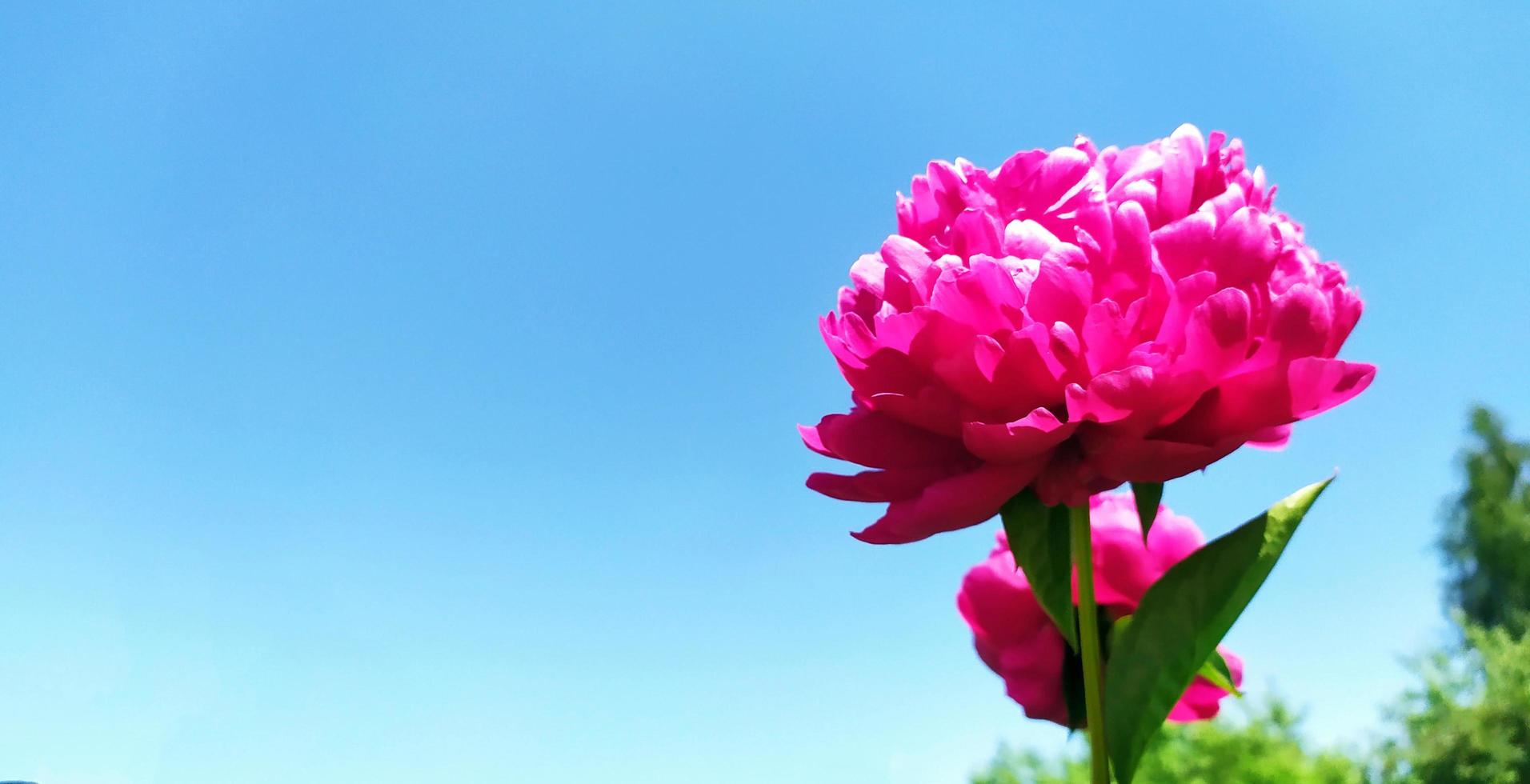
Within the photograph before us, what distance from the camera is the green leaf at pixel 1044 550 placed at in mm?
1041

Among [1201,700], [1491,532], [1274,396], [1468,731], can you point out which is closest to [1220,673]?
[1201,700]

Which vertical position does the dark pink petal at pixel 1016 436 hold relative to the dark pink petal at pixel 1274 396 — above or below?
below

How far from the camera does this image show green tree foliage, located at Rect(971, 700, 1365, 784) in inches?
382

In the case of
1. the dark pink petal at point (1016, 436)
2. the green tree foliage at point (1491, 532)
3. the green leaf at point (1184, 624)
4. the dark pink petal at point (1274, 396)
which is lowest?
the green leaf at point (1184, 624)

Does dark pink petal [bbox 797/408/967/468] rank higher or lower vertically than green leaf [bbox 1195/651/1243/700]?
higher

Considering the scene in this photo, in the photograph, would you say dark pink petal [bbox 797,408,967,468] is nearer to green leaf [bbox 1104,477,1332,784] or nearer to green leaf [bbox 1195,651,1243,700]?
green leaf [bbox 1104,477,1332,784]

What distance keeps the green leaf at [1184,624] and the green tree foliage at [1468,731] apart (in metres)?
18.4

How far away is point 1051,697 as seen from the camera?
52.2 inches

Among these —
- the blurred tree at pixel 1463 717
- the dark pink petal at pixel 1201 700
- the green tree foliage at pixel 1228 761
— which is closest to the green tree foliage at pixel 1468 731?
the blurred tree at pixel 1463 717

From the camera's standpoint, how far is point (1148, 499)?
105 cm

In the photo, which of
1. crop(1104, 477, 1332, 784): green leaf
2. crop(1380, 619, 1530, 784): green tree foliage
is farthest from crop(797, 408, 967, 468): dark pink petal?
crop(1380, 619, 1530, 784): green tree foliage

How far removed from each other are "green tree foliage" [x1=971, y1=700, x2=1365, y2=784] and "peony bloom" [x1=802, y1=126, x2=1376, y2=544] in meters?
8.61

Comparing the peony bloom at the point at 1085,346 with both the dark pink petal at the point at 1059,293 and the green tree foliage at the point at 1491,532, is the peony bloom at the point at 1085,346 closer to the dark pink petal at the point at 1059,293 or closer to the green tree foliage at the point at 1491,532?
the dark pink petal at the point at 1059,293

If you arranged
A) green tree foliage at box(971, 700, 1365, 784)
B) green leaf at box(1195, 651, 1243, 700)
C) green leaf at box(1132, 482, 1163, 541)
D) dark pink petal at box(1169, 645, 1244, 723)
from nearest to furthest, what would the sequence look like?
1. green leaf at box(1132, 482, 1163, 541)
2. green leaf at box(1195, 651, 1243, 700)
3. dark pink petal at box(1169, 645, 1244, 723)
4. green tree foliage at box(971, 700, 1365, 784)
